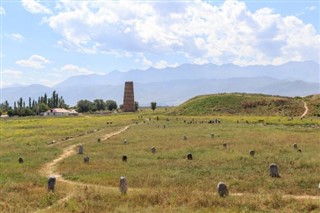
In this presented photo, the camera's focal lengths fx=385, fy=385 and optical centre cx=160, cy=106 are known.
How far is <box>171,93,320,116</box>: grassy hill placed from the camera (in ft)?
393

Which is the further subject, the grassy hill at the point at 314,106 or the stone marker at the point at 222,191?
the grassy hill at the point at 314,106

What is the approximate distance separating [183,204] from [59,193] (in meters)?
7.07

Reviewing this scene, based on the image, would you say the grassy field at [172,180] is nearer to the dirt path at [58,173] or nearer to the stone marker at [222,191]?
the dirt path at [58,173]

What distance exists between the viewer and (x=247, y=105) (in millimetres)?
134375

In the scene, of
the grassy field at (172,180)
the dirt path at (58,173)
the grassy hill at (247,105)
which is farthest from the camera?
the grassy hill at (247,105)

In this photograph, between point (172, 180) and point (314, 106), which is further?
point (314, 106)

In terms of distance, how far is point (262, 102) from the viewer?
13275 centimetres

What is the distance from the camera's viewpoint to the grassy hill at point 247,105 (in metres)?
120

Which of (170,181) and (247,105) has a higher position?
(247,105)

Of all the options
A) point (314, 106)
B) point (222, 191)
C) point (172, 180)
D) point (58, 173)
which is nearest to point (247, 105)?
point (314, 106)

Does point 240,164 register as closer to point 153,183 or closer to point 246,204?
point 153,183

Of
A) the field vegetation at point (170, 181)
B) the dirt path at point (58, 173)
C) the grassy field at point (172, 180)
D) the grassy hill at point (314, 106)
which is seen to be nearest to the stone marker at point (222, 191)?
the field vegetation at point (170, 181)

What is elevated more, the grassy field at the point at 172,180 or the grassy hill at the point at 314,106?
the grassy hill at the point at 314,106

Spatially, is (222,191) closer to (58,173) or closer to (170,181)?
(170,181)
